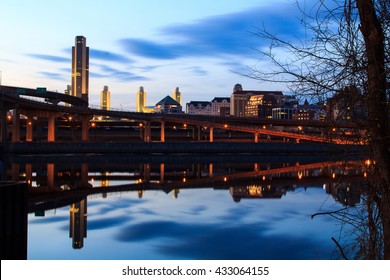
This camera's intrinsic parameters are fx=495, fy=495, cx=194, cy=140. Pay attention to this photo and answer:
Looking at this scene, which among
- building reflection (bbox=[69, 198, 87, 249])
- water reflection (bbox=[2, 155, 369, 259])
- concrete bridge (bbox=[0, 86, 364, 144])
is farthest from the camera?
concrete bridge (bbox=[0, 86, 364, 144])

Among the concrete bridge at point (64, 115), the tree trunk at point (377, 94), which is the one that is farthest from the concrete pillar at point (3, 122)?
the tree trunk at point (377, 94)

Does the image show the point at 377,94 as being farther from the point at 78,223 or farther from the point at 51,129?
the point at 51,129

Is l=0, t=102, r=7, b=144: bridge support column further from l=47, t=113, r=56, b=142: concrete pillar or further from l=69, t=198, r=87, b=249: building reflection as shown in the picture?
l=69, t=198, r=87, b=249: building reflection

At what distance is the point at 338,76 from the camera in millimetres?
5414

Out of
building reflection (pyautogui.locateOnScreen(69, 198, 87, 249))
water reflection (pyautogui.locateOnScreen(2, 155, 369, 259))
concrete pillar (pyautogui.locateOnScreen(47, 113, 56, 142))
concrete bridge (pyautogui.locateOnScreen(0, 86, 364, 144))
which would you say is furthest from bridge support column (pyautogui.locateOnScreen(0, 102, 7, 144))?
building reflection (pyautogui.locateOnScreen(69, 198, 87, 249))

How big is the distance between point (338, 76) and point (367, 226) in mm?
1874

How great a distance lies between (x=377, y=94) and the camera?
5246 millimetres

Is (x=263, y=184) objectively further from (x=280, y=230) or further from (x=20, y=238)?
(x=20, y=238)

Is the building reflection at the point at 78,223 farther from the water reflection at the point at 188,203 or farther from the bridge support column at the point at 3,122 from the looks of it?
the bridge support column at the point at 3,122

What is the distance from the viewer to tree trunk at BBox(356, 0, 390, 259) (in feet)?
17.0

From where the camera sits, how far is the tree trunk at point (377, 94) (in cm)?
518

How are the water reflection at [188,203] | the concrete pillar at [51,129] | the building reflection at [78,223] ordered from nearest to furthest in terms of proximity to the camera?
the water reflection at [188,203] < the building reflection at [78,223] < the concrete pillar at [51,129]

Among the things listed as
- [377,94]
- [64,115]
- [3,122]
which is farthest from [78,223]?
[64,115]

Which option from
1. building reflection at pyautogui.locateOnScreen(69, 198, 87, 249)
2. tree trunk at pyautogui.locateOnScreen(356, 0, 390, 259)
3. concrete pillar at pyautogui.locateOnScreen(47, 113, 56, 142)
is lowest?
building reflection at pyautogui.locateOnScreen(69, 198, 87, 249)
